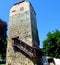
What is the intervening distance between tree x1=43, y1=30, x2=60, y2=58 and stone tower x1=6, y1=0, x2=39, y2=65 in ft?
7.33

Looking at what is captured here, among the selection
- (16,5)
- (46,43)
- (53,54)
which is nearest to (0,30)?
(16,5)

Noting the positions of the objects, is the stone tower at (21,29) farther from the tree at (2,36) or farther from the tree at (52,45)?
the tree at (2,36)

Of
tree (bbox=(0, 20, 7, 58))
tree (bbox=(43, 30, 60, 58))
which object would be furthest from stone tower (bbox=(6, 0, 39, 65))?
tree (bbox=(0, 20, 7, 58))

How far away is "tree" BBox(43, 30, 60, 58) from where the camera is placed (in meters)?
18.5

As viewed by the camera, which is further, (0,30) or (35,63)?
(0,30)

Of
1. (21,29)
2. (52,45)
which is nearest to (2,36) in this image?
(21,29)

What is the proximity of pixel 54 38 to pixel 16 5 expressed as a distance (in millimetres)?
6548

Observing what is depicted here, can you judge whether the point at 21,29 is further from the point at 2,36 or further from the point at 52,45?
the point at 2,36

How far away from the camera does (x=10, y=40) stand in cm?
1697

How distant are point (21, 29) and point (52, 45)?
481 cm

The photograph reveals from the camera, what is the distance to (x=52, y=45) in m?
19.0

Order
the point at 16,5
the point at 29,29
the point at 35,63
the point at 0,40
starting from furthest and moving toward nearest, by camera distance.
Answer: the point at 0,40 < the point at 16,5 < the point at 29,29 < the point at 35,63

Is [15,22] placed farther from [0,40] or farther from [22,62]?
[0,40]

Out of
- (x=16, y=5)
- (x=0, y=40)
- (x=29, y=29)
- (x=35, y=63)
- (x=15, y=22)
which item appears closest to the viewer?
(x=35, y=63)
